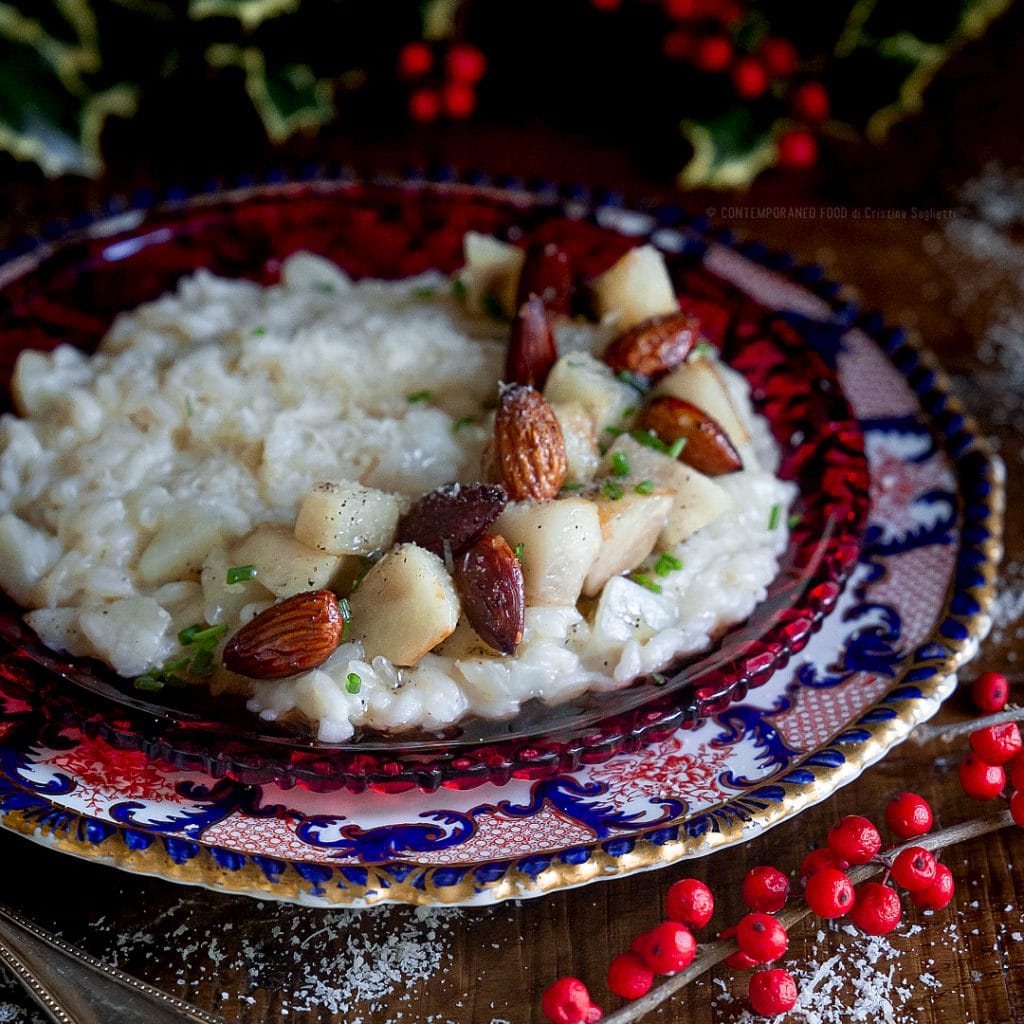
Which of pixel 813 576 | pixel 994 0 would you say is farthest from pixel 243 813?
pixel 994 0

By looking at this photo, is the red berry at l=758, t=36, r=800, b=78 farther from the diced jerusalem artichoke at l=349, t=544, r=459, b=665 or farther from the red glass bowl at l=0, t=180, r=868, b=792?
the diced jerusalem artichoke at l=349, t=544, r=459, b=665

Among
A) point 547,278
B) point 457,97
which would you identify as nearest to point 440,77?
point 457,97

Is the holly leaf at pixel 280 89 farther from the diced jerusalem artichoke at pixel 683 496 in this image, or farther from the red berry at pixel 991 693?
the red berry at pixel 991 693

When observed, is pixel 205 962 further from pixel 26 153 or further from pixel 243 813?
pixel 26 153

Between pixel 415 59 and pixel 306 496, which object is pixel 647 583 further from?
pixel 415 59

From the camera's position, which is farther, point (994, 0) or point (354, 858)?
point (994, 0)
